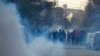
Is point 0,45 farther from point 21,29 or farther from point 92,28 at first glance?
point 92,28

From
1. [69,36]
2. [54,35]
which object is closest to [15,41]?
[54,35]

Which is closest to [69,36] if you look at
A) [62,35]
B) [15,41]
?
[62,35]

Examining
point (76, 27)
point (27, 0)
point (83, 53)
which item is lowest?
point (83, 53)

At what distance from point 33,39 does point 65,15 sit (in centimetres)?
29

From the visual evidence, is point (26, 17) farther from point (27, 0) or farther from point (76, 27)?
point (76, 27)

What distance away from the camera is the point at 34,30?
3062 mm

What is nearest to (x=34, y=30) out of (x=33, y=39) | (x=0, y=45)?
(x=33, y=39)

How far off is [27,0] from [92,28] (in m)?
0.51

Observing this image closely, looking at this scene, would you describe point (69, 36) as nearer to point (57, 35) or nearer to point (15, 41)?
point (57, 35)

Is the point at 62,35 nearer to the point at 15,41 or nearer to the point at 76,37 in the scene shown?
the point at 76,37

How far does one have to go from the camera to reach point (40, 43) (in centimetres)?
307

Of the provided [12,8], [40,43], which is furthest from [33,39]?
[12,8]

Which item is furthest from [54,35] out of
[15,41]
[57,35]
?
[15,41]

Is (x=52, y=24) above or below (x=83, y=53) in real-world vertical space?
above
